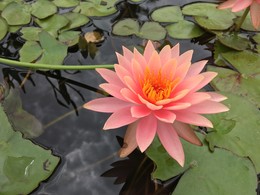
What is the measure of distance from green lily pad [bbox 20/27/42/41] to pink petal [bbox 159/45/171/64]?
873mm

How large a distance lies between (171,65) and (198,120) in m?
0.24

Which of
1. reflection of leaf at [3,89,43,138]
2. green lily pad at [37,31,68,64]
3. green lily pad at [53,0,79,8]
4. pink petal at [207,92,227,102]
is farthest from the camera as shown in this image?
green lily pad at [53,0,79,8]

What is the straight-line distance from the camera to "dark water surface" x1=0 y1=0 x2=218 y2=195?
1.50 metres

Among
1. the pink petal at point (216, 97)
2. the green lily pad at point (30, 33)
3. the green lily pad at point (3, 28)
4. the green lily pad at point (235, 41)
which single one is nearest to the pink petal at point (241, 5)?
the green lily pad at point (235, 41)

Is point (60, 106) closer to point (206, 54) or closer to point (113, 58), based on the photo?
point (113, 58)

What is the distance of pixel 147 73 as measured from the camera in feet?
4.49

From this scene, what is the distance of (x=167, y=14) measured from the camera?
2184mm

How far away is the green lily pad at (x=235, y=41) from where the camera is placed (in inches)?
78.5

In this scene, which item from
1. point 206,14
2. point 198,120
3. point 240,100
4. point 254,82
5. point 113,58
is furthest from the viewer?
point 206,14

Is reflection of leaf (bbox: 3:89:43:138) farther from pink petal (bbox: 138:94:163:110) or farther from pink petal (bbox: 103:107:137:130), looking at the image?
pink petal (bbox: 138:94:163:110)

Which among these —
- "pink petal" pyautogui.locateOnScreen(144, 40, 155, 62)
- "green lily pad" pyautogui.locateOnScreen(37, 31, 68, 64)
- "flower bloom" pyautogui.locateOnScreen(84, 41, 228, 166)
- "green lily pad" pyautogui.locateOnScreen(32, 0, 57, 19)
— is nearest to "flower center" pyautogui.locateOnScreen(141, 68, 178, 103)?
→ "flower bloom" pyautogui.locateOnScreen(84, 41, 228, 166)

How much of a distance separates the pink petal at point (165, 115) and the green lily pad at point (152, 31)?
84cm

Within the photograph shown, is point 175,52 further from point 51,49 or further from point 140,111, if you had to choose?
point 51,49

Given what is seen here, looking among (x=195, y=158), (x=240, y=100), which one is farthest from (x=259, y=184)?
(x=240, y=100)
